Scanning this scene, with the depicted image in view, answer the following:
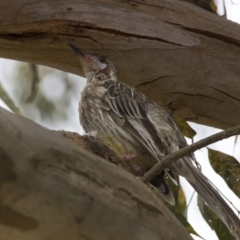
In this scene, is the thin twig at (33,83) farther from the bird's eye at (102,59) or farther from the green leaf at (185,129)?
the green leaf at (185,129)

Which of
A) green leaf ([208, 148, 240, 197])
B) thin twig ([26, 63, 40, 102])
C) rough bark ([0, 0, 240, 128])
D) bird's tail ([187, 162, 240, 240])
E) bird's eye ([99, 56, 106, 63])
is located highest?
thin twig ([26, 63, 40, 102])

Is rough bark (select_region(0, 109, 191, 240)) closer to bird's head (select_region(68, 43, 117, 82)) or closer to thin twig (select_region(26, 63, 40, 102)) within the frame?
bird's head (select_region(68, 43, 117, 82))

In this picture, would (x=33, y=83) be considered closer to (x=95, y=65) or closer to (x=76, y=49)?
(x=95, y=65)

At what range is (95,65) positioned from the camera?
461cm

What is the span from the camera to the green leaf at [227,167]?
3.82 m

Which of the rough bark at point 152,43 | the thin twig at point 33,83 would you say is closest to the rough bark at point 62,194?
the rough bark at point 152,43

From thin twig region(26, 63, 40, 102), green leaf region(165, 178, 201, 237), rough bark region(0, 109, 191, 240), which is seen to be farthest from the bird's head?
rough bark region(0, 109, 191, 240)

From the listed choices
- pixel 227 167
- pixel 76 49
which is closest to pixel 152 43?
pixel 76 49

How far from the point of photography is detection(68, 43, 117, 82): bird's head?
4039 mm

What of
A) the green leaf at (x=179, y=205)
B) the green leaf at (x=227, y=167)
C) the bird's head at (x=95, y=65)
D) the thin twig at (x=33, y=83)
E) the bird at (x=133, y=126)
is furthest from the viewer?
Result: the thin twig at (x=33, y=83)

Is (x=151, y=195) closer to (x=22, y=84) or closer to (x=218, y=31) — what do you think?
(x=218, y=31)

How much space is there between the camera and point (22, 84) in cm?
513

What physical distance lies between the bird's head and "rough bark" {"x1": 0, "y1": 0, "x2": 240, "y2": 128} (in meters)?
0.06

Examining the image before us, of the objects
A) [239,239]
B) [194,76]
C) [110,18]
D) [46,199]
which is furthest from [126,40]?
[46,199]
